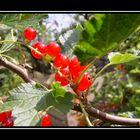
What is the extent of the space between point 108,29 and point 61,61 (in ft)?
1.03

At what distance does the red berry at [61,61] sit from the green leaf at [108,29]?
235 mm

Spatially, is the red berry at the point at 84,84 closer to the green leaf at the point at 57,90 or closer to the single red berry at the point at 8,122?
the green leaf at the point at 57,90

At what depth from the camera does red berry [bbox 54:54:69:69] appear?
0.83m

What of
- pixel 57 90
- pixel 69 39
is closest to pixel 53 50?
pixel 69 39

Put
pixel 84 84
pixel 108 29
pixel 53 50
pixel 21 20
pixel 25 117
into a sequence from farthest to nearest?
pixel 21 20, pixel 53 50, pixel 84 84, pixel 25 117, pixel 108 29

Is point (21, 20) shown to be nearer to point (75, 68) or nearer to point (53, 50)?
point (53, 50)

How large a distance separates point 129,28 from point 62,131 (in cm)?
19

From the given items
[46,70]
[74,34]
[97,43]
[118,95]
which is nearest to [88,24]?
[97,43]

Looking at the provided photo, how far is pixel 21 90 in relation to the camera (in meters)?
0.73

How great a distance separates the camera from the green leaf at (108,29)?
0.52 m

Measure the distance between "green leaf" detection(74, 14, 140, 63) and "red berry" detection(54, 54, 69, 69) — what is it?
0.77 ft

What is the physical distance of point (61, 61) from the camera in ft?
2.74

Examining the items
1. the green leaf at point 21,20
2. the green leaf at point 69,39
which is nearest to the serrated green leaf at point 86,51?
the green leaf at point 69,39

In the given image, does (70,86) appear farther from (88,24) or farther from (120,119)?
(88,24)
